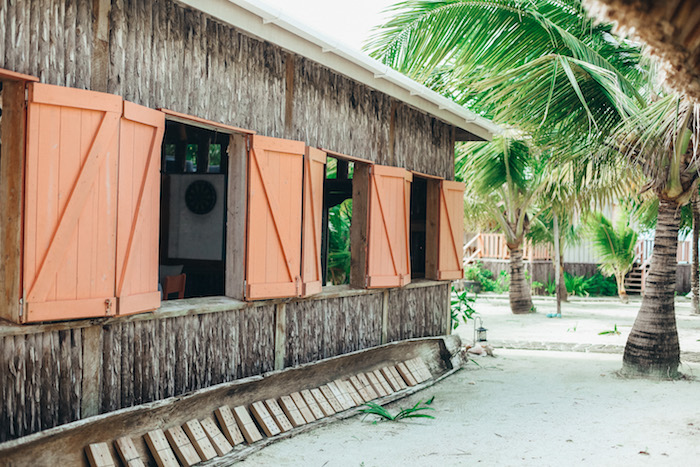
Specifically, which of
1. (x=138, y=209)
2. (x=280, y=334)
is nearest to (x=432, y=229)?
(x=280, y=334)

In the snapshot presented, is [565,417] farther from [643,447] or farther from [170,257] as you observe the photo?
[170,257]

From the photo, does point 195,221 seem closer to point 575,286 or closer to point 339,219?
point 339,219

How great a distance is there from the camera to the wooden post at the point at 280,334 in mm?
5520

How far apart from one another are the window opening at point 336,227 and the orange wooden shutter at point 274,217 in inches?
101

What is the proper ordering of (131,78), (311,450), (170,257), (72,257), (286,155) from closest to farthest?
(72,257)
(131,78)
(311,450)
(286,155)
(170,257)

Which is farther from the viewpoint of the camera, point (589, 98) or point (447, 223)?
point (447, 223)

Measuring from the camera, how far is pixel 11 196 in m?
3.55

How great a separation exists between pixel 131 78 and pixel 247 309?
6.61 feet

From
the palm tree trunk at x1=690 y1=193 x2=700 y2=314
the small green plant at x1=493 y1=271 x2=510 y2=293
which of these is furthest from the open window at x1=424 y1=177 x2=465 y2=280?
the small green plant at x1=493 y1=271 x2=510 y2=293

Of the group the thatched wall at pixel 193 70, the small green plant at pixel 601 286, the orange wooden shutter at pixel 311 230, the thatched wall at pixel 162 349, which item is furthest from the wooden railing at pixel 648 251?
the orange wooden shutter at pixel 311 230

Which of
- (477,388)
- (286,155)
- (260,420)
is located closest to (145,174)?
(286,155)

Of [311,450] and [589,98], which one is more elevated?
[589,98]

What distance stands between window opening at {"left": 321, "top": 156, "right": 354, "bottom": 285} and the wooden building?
1.23m

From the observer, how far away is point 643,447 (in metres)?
5.11
